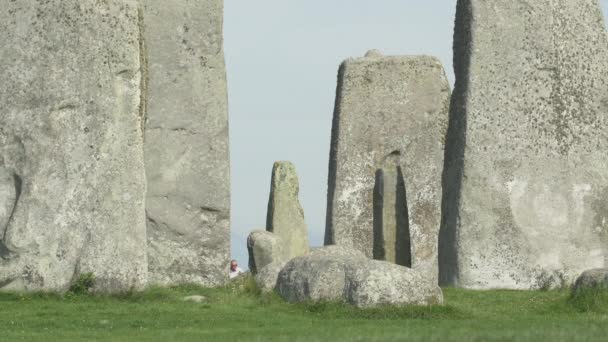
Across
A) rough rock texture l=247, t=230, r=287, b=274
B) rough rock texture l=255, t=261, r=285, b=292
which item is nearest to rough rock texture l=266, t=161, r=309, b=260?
rough rock texture l=247, t=230, r=287, b=274

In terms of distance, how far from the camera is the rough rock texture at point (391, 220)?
111 feet

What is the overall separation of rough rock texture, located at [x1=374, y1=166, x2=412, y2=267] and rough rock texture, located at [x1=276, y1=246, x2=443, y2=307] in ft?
40.4

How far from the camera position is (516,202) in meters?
25.8

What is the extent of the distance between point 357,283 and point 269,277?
2750mm

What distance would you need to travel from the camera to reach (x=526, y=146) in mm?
25750

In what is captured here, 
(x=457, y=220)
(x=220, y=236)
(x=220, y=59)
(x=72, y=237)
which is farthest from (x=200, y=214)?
(x=72, y=237)

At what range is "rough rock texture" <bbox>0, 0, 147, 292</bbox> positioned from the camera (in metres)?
22.0

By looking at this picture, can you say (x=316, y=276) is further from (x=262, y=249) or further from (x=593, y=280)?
(x=262, y=249)

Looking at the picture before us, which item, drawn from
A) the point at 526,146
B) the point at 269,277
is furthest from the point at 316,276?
the point at 526,146

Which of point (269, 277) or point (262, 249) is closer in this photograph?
point (269, 277)

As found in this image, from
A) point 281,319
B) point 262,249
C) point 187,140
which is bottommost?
point 281,319

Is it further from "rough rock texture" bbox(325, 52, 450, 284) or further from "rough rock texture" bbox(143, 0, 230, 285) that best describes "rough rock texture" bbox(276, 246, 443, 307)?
"rough rock texture" bbox(325, 52, 450, 284)

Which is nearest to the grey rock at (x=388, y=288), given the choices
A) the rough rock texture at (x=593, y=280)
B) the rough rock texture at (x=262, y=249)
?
the rough rock texture at (x=593, y=280)

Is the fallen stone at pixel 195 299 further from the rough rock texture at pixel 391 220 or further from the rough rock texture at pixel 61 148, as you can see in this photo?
the rough rock texture at pixel 391 220
